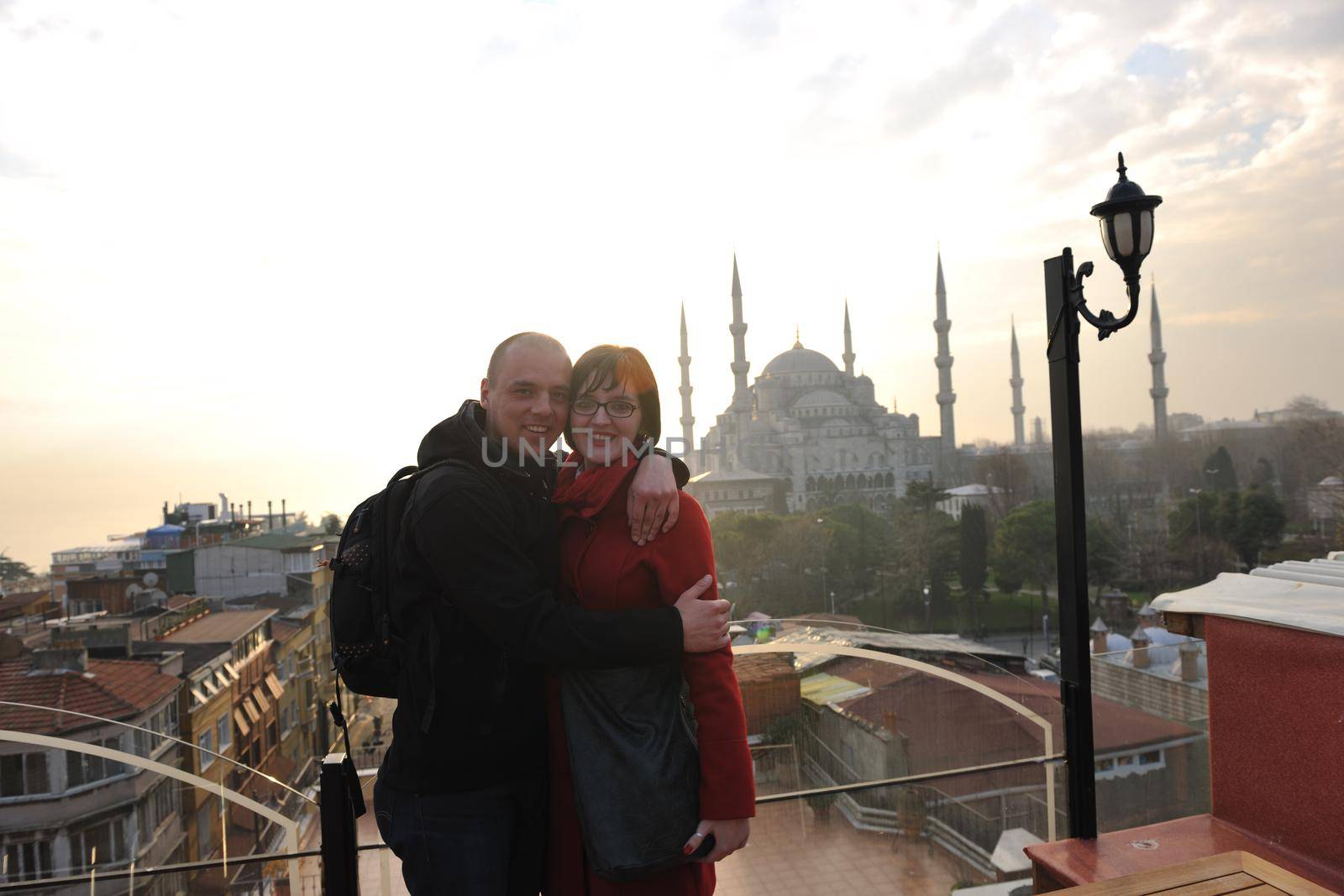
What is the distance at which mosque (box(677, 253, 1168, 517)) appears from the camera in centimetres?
3131

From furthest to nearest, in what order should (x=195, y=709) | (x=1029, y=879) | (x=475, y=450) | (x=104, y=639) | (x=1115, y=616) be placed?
1. (x=1115, y=616)
2. (x=104, y=639)
3. (x=195, y=709)
4. (x=1029, y=879)
5. (x=475, y=450)

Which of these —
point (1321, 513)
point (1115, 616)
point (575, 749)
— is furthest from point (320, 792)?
point (1321, 513)

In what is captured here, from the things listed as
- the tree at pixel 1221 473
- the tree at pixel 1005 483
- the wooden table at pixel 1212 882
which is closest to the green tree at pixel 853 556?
the tree at pixel 1005 483

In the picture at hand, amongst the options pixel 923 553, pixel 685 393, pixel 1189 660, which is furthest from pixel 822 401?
pixel 1189 660

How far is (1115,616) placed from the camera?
673 inches

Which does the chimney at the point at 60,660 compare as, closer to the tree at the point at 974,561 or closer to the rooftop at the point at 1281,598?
the rooftop at the point at 1281,598

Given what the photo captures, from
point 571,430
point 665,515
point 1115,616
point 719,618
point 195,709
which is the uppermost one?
point 571,430

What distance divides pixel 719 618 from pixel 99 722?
4.17 feet

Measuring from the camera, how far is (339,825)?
1.36 metres

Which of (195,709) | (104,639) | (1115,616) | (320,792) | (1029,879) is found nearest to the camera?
(320,792)

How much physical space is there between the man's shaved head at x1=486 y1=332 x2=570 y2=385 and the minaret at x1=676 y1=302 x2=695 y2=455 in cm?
2917

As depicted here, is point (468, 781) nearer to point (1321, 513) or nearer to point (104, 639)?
point (104, 639)

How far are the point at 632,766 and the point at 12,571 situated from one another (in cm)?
3491

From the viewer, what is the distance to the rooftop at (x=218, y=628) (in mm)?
10227
